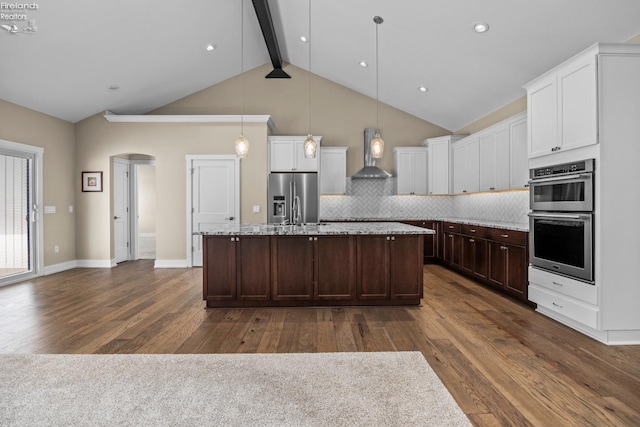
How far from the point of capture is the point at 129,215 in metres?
7.99

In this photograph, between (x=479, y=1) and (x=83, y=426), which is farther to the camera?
(x=479, y=1)

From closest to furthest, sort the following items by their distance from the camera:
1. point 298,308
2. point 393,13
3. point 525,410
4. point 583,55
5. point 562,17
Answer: point 525,410
point 583,55
point 562,17
point 298,308
point 393,13

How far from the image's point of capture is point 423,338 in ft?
10.5

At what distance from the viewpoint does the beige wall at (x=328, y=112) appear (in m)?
7.84

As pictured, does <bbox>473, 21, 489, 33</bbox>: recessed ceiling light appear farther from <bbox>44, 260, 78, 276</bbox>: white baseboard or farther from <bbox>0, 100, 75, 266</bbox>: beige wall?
<bbox>44, 260, 78, 276</bbox>: white baseboard

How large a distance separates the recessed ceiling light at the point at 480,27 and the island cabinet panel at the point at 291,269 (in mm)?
3156

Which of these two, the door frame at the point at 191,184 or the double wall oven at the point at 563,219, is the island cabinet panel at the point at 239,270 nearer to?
the door frame at the point at 191,184

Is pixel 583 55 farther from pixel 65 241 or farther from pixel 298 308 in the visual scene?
pixel 65 241

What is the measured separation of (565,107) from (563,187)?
2.44 feet

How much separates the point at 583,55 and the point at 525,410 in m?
2.96

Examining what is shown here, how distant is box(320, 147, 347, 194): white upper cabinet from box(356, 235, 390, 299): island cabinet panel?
349 centimetres

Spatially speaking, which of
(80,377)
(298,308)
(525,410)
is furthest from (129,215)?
(525,410)

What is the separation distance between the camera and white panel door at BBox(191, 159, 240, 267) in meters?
6.90

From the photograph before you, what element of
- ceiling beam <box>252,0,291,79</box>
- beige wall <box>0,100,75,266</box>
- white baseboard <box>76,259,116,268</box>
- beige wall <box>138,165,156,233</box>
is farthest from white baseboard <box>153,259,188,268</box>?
beige wall <box>138,165,156,233</box>
